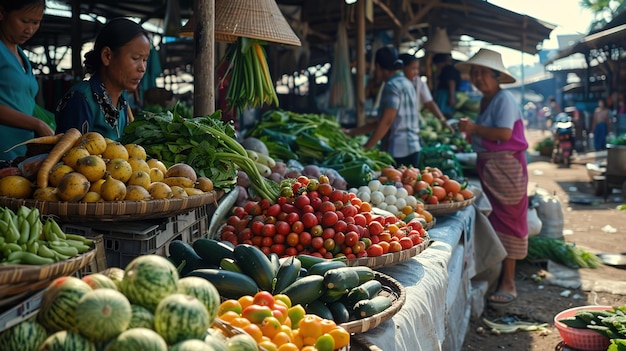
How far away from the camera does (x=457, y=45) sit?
17.0 m

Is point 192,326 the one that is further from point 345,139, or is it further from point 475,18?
point 475,18

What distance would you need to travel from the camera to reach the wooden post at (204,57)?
340 centimetres

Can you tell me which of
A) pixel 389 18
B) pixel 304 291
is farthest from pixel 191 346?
pixel 389 18

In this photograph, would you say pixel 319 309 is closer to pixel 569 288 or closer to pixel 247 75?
pixel 247 75

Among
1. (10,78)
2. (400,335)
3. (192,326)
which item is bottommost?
(400,335)

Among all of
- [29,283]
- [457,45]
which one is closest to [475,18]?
[457,45]

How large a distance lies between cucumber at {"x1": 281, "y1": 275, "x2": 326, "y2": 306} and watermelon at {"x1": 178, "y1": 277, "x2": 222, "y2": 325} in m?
0.70

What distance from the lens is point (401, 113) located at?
6.34 metres

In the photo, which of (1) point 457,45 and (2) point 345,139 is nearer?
(2) point 345,139

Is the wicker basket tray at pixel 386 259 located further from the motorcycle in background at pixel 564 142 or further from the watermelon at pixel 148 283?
the motorcycle in background at pixel 564 142

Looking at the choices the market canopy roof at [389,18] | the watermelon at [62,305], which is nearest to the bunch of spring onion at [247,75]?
the watermelon at [62,305]

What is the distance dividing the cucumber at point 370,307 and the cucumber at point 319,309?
13cm

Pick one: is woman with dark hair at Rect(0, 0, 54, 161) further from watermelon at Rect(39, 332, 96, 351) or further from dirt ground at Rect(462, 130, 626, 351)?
dirt ground at Rect(462, 130, 626, 351)

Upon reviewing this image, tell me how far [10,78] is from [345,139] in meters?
3.43
